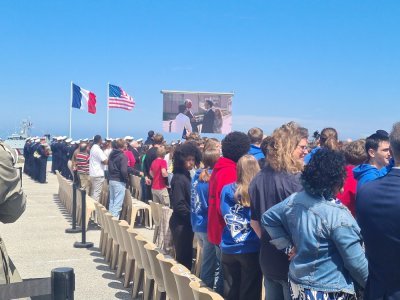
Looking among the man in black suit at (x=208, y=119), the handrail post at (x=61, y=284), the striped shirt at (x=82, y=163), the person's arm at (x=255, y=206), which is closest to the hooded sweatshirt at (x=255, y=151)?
the person's arm at (x=255, y=206)

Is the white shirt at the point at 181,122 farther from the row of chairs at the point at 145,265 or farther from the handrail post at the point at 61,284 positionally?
the handrail post at the point at 61,284

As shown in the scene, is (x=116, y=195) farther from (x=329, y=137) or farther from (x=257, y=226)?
(x=257, y=226)

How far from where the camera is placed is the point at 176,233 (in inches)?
218

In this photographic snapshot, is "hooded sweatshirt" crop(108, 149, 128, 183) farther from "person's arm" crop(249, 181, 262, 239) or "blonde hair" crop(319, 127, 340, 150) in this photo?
"person's arm" crop(249, 181, 262, 239)

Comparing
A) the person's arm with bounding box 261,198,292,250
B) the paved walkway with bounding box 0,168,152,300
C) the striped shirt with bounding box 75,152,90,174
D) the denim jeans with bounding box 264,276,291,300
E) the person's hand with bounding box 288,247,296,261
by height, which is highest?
the person's arm with bounding box 261,198,292,250

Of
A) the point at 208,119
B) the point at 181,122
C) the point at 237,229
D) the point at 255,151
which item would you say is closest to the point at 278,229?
the point at 237,229

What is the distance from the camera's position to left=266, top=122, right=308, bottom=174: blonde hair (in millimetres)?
3492

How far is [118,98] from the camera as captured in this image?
68.1ft

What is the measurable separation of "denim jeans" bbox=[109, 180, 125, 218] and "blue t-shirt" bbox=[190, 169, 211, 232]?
5.09 meters

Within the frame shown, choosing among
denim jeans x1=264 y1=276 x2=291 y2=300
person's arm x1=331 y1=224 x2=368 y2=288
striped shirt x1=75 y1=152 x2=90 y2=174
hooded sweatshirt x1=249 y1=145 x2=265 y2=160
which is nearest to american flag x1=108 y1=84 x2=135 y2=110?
striped shirt x1=75 y1=152 x2=90 y2=174

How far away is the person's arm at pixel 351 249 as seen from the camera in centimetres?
264

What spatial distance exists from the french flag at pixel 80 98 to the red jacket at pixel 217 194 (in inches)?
690

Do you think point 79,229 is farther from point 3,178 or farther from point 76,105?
point 76,105

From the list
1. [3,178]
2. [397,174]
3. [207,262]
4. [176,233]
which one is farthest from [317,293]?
[176,233]
